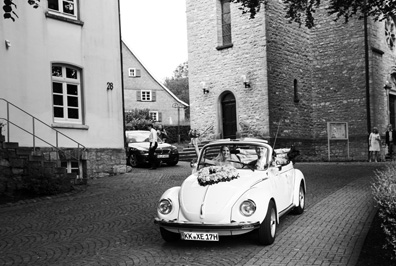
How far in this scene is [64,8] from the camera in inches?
568

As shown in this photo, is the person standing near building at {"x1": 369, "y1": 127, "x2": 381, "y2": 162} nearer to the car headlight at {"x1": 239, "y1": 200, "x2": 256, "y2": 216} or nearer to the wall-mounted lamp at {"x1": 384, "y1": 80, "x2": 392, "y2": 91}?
the wall-mounted lamp at {"x1": 384, "y1": 80, "x2": 392, "y2": 91}

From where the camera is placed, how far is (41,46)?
13438 millimetres

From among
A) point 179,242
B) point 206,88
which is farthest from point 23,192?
point 206,88

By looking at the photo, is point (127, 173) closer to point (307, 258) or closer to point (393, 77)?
point (307, 258)

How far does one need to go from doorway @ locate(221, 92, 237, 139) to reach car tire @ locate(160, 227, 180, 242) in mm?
17983

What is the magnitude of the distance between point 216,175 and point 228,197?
56 cm

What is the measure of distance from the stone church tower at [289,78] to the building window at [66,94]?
1097 centimetres

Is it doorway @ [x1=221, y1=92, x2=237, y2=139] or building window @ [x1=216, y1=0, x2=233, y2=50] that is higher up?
building window @ [x1=216, y1=0, x2=233, y2=50]

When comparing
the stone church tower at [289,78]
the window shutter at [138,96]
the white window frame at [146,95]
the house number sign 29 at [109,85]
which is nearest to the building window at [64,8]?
the house number sign 29 at [109,85]

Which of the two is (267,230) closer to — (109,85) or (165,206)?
(165,206)

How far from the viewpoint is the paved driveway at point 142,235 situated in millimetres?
5512

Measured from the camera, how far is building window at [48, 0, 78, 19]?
14.0 metres

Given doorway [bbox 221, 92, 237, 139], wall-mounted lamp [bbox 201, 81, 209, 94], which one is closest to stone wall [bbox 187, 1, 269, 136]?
wall-mounted lamp [bbox 201, 81, 209, 94]

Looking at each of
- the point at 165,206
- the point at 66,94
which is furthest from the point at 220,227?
the point at 66,94
